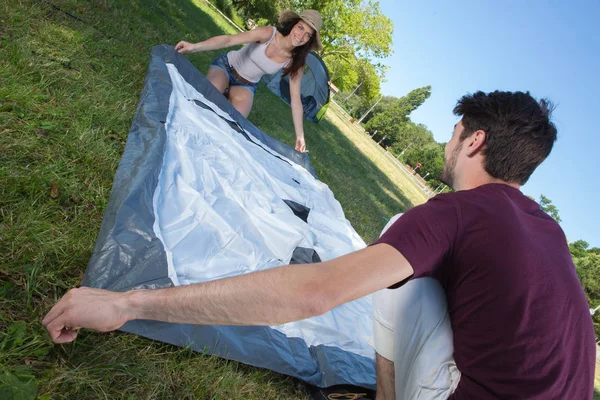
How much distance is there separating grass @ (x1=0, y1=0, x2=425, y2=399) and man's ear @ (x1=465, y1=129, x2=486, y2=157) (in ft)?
3.99

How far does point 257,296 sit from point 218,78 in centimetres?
331

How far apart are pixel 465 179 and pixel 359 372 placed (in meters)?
Answer: 0.98

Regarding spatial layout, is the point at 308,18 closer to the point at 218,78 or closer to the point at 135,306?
the point at 218,78

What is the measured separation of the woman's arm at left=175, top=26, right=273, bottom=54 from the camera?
3.20 meters

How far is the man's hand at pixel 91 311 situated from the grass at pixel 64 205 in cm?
15

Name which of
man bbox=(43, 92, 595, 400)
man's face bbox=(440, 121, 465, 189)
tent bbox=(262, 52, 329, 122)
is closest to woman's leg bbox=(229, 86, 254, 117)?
man's face bbox=(440, 121, 465, 189)

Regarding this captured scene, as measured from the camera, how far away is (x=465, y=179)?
1.55m

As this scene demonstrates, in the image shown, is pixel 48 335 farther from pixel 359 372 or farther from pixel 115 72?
pixel 115 72

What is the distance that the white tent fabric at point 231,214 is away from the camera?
180 cm

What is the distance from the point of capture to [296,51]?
3.80 meters

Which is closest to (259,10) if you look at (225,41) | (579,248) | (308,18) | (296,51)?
(296,51)

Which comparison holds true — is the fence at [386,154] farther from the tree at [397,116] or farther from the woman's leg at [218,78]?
the woman's leg at [218,78]

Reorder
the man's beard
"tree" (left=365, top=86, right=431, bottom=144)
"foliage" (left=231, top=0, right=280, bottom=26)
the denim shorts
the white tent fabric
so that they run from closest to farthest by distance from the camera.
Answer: the man's beard
the white tent fabric
the denim shorts
"foliage" (left=231, top=0, right=280, bottom=26)
"tree" (left=365, top=86, right=431, bottom=144)

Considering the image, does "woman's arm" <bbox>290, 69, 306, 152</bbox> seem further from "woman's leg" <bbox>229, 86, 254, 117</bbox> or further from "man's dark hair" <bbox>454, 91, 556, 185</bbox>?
"man's dark hair" <bbox>454, 91, 556, 185</bbox>
